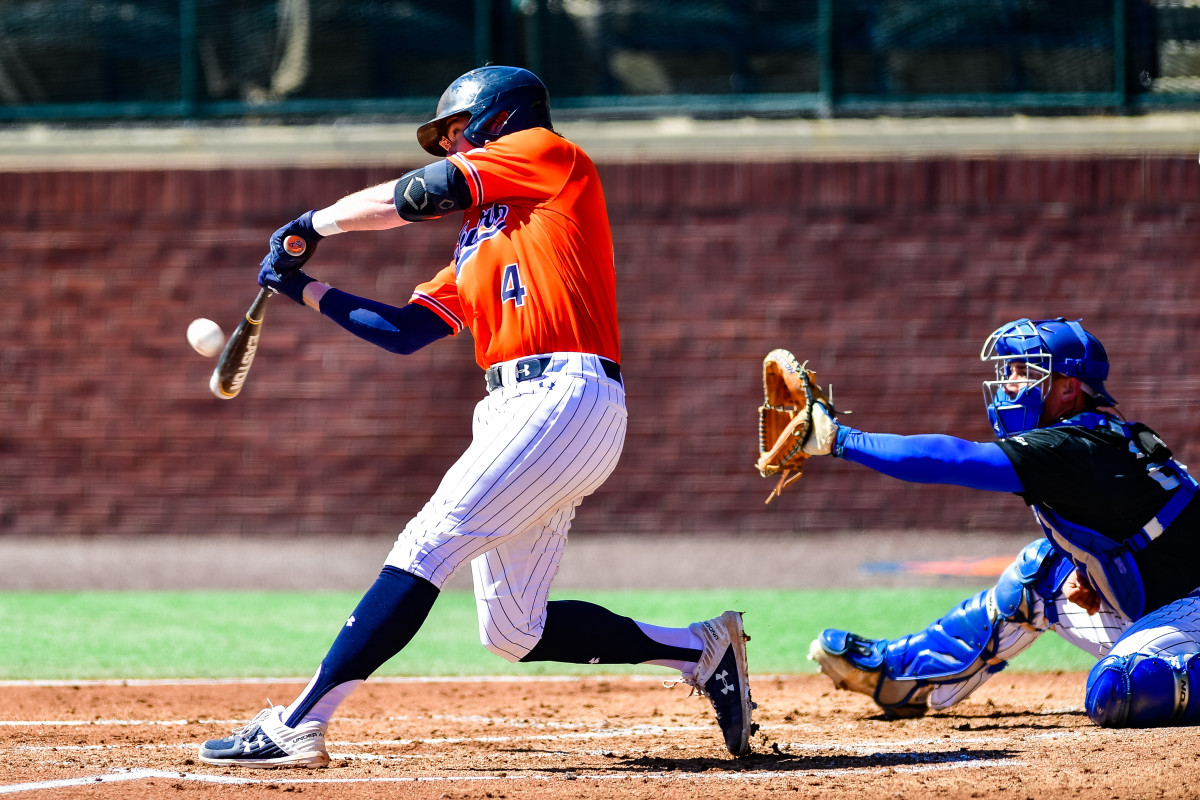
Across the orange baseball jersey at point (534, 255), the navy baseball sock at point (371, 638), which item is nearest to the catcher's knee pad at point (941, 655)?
the orange baseball jersey at point (534, 255)

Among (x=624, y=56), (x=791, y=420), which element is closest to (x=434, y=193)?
(x=791, y=420)

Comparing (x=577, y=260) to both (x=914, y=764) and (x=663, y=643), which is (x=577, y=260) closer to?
(x=663, y=643)

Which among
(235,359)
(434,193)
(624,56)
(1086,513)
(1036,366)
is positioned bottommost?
(1086,513)

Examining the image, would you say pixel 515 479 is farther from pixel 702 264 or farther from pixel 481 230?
pixel 702 264

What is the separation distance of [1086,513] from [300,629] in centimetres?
439

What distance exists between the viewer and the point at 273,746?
3773 mm

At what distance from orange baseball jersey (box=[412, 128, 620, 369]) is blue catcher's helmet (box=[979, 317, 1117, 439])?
4.22 feet

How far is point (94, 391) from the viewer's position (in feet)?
32.2

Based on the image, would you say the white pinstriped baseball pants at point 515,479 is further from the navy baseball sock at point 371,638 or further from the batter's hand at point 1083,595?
the batter's hand at point 1083,595

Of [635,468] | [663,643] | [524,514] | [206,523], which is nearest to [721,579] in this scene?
[635,468]

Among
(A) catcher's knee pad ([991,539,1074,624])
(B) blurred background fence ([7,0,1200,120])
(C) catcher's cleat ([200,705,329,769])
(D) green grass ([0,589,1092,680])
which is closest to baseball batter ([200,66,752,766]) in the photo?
(C) catcher's cleat ([200,705,329,769])

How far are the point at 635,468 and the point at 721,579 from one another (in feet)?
4.24

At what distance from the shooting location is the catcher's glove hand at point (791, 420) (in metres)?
3.97

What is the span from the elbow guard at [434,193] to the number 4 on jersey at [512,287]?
226 mm
